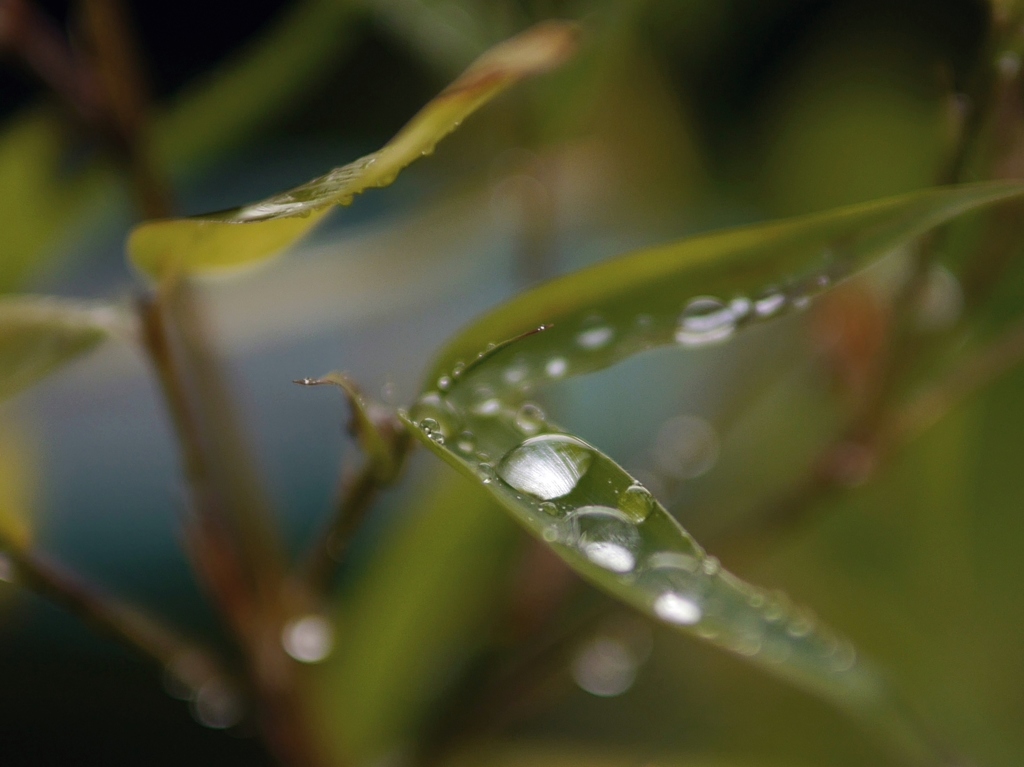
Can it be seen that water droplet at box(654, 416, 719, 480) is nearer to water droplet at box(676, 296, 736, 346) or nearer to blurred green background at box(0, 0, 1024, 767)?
blurred green background at box(0, 0, 1024, 767)

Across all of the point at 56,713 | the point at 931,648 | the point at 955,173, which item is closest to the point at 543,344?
the point at 955,173

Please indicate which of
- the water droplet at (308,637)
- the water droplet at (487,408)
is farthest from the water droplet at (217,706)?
the water droplet at (487,408)

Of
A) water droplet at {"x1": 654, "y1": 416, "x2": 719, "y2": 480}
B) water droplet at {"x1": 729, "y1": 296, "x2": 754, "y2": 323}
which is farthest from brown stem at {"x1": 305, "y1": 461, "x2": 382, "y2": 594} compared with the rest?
water droplet at {"x1": 654, "y1": 416, "x2": 719, "y2": 480}

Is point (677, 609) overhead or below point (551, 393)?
below

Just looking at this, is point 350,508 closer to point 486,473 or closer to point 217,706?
point 486,473

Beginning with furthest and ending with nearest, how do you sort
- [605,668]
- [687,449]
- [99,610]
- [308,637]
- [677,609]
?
[687,449]
[605,668]
[308,637]
[99,610]
[677,609]

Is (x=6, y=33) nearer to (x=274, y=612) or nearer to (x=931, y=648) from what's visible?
(x=274, y=612)

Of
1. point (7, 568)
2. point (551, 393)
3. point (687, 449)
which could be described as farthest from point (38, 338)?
point (687, 449)

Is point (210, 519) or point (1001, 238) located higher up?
point (1001, 238)
